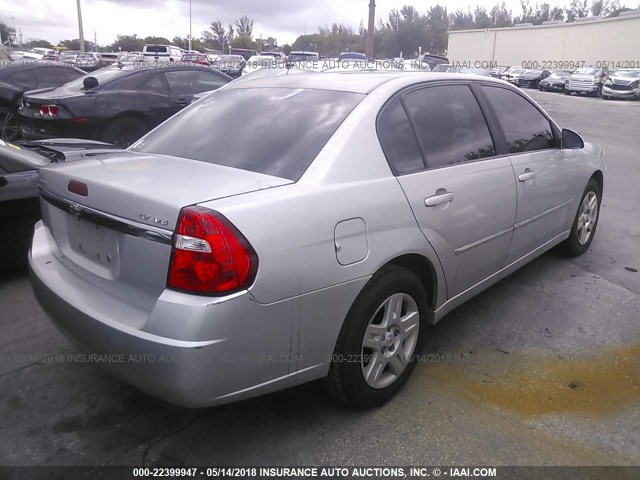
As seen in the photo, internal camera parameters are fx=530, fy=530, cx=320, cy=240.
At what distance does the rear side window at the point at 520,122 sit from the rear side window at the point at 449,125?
0.26 m

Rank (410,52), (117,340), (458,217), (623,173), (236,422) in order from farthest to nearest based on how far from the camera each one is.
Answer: (410,52) < (623,173) < (458,217) < (236,422) < (117,340)

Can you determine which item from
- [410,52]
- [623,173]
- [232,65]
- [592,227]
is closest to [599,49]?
[410,52]

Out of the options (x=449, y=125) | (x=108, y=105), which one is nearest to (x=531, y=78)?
(x=108, y=105)

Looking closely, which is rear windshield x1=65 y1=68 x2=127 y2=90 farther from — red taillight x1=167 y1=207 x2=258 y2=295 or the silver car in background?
the silver car in background

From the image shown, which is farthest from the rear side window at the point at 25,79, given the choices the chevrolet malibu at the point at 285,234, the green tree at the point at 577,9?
the green tree at the point at 577,9

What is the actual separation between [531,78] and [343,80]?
4029 cm

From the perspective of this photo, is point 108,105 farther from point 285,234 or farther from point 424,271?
point 285,234

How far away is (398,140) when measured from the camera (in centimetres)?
274

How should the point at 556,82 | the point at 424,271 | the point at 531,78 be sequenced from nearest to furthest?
the point at 424,271, the point at 556,82, the point at 531,78

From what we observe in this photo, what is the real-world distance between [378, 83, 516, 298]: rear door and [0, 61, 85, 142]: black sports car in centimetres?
826

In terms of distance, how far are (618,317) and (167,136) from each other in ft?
10.7

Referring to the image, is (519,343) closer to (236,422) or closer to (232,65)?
(236,422)

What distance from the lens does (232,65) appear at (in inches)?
930

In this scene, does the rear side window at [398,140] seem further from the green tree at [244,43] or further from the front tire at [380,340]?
the green tree at [244,43]
